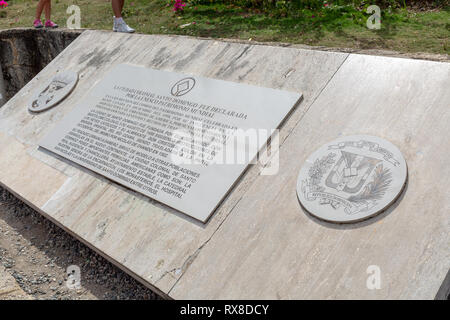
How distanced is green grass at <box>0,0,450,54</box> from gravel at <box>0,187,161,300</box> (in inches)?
116

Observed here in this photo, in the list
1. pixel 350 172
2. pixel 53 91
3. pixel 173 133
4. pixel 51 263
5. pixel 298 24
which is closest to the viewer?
pixel 350 172

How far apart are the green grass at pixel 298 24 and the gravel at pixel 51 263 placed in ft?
9.65

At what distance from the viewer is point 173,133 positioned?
2.71 meters

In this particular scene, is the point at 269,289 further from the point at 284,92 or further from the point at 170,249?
the point at 284,92

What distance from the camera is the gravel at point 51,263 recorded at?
2615mm

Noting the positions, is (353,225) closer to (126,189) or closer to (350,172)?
(350,172)

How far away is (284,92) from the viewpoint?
2.60 meters

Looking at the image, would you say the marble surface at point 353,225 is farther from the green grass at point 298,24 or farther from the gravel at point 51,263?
the green grass at point 298,24

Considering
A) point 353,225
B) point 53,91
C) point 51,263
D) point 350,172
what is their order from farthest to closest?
point 53,91
point 51,263
point 350,172
point 353,225

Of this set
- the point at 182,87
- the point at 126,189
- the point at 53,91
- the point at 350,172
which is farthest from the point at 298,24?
the point at 350,172

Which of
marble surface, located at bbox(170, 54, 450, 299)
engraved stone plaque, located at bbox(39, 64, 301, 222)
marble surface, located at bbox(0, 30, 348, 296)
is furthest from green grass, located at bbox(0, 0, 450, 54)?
engraved stone plaque, located at bbox(39, 64, 301, 222)

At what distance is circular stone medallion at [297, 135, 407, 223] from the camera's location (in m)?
1.94

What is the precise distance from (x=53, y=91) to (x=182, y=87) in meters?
1.50

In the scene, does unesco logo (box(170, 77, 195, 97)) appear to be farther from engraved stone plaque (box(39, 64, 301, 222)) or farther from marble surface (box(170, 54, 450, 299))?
marble surface (box(170, 54, 450, 299))
